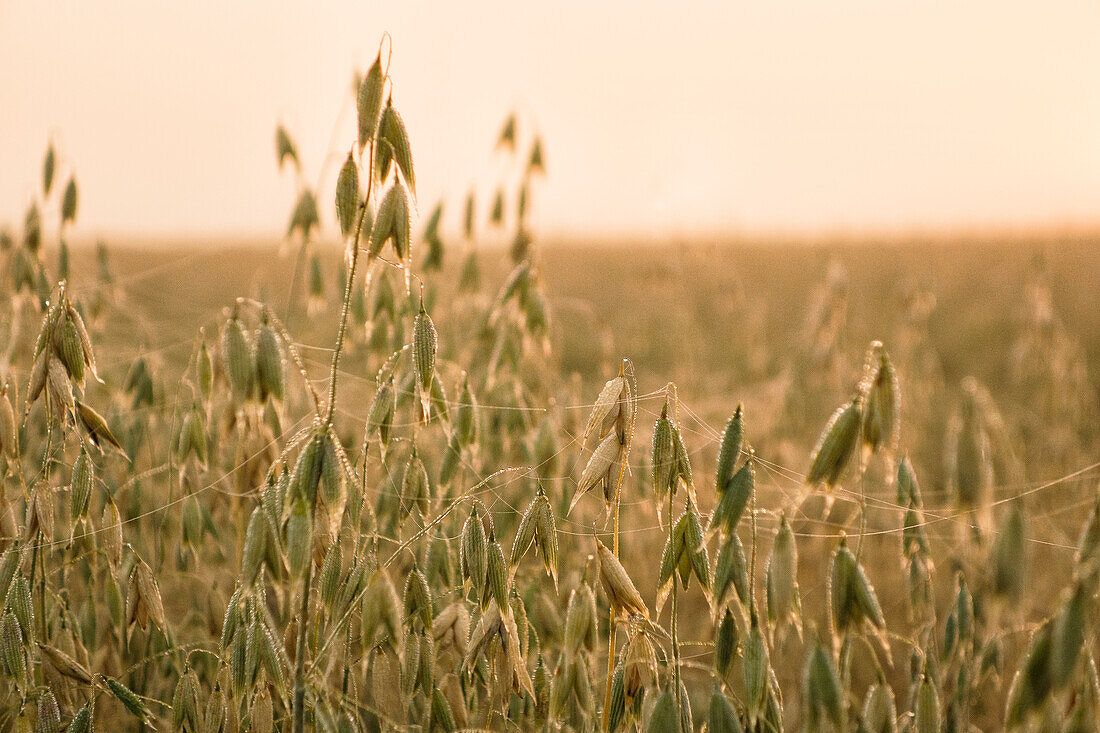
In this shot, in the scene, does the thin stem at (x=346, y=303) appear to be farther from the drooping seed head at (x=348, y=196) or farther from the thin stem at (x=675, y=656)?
the thin stem at (x=675, y=656)

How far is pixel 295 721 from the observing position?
110 centimetres

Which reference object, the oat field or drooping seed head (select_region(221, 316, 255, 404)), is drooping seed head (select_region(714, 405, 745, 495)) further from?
drooping seed head (select_region(221, 316, 255, 404))

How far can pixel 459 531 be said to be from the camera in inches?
73.1

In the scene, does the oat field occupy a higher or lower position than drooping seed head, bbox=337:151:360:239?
lower

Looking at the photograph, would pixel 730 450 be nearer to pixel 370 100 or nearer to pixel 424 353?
pixel 424 353

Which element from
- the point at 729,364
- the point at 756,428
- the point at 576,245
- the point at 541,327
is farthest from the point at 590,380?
the point at 576,245

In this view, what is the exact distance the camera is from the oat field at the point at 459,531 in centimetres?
109

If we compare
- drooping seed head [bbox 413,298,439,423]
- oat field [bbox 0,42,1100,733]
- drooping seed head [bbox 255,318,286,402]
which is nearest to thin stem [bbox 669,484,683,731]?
oat field [bbox 0,42,1100,733]

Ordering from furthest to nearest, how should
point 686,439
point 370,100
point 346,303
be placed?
point 686,439, point 370,100, point 346,303

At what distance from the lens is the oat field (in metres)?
1.09

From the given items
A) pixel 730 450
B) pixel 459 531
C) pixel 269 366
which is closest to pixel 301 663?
pixel 269 366

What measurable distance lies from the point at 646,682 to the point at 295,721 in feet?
1.72

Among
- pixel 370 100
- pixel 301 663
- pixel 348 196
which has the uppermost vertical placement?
pixel 370 100

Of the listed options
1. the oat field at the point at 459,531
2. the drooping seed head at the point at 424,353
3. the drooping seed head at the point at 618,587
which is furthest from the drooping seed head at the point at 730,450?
the drooping seed head at the point at 424,353
